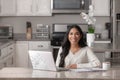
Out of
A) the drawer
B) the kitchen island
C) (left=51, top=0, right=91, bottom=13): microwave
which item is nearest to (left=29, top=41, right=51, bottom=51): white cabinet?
the drawer

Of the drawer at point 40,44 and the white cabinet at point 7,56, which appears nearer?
the white cabinet at point 7,56

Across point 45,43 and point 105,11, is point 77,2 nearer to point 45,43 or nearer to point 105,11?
point 105,11

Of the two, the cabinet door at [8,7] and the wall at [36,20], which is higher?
the cabinet door at [8,7]

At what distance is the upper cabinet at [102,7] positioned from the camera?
6.37 m

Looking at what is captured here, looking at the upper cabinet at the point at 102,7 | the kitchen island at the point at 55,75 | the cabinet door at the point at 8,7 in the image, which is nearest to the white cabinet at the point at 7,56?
the cabinet door at the point at 8,7

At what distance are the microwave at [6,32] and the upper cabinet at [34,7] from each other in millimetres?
453

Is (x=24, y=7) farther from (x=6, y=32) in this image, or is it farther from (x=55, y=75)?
(x=55, y=75)

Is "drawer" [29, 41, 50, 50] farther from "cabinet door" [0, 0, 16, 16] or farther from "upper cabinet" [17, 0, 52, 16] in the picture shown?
"cabinet door" [0, 0, 16, 16]

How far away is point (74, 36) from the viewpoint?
143 inches

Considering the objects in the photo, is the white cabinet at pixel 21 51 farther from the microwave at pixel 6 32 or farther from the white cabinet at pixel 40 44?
the microwave at pixel 6 32

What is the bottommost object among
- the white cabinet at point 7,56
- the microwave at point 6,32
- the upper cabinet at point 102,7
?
the white cabinet at point 7,56

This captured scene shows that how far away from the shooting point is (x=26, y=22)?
675cm

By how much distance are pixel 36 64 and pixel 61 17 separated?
12.4 feet

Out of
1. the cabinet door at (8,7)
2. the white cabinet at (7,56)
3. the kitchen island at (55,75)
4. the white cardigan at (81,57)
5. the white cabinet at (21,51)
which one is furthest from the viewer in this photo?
the cabinet door at (8,7)
